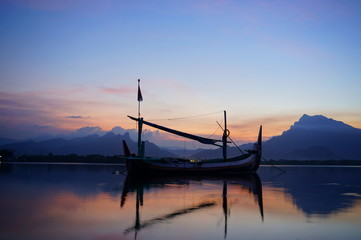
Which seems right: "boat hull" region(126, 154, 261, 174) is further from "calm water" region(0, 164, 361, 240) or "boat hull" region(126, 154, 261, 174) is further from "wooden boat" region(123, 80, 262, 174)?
"calm water" region(0, 164, 361, 240)

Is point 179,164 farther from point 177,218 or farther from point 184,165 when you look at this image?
point 177,218

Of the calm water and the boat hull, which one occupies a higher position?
the boat hull

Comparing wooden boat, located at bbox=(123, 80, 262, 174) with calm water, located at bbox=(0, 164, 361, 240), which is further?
wooden boat, located at bbox=(123, 80, 262, 174)

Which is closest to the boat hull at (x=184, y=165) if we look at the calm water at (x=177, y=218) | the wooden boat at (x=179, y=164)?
the wooden boat at (x=179, y=164)

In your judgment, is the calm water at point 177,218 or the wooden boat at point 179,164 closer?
the calm water at point 177,218

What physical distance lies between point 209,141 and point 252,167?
8828 mm

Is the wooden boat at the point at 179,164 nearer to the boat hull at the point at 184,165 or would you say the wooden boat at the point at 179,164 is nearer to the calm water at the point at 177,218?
the boat hull at the point at 184,165

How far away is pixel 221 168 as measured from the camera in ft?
174

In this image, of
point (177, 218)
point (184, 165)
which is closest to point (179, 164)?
point (184, 165)

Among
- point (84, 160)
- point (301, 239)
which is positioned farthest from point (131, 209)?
point (84, 160)

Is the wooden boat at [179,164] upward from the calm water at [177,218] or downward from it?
upward

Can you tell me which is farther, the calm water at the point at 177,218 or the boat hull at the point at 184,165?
the boat hull at the point at 184,165

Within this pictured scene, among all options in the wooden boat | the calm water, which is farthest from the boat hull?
the calm water

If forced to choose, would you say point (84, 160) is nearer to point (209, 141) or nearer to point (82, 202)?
point (209, 141)
